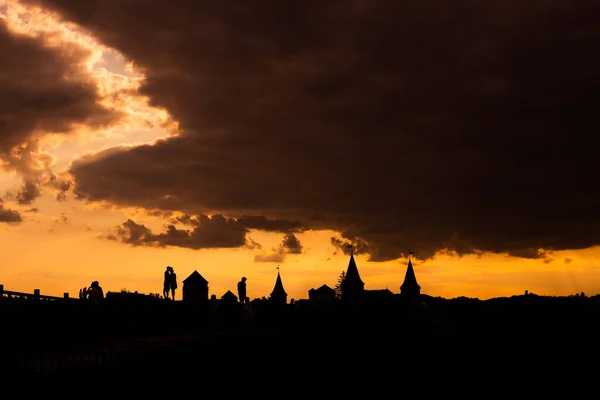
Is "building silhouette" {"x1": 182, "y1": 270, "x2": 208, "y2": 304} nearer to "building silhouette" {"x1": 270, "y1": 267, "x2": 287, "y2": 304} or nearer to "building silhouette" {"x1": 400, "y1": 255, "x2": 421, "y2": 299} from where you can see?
"building silhouette" {"x1": 270, "y1": 267, "x2": 287, "y2": 304}

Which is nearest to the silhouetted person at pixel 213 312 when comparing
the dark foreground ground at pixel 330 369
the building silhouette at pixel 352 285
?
the dark foreground ground at pixel 330 369

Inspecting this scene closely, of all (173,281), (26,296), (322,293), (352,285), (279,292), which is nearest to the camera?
(26,296)

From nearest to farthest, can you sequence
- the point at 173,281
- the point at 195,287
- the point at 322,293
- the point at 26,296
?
the point at 26,296
the point at 173,281
the point at 195,287
the point at 322,293

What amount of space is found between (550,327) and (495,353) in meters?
37.1

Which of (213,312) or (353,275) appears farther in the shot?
(353,275)

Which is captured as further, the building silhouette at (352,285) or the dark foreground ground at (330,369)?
the building silhouette at (352,285)

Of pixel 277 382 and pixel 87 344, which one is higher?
pixel 87 344

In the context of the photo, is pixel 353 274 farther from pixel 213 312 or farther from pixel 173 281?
pixel 213 312

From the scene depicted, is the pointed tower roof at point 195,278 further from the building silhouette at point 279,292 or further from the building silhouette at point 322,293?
the building silhouette at point 322,293

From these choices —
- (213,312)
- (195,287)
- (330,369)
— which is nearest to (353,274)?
(195,287)

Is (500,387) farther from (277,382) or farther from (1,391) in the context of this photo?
(1,391)

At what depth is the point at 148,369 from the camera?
2891 cm

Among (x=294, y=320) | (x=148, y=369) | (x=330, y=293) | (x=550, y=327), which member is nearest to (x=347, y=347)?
(x=294, y=320)

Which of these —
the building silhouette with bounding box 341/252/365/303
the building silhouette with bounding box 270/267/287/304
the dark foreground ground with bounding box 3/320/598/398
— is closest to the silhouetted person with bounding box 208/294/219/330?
the dark foreground ground with bounding box 3/320/598/398
